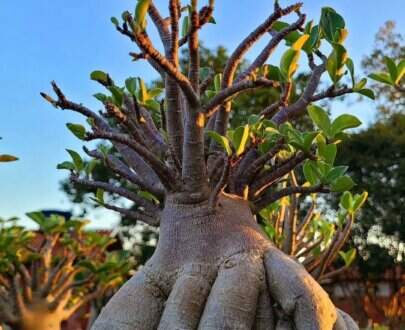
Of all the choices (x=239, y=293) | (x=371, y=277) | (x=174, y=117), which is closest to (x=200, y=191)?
(x=174, y=117)

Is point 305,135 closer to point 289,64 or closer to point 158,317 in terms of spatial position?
point 289,64

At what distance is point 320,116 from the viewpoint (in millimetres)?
2309

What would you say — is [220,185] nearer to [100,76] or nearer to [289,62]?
[289,62]

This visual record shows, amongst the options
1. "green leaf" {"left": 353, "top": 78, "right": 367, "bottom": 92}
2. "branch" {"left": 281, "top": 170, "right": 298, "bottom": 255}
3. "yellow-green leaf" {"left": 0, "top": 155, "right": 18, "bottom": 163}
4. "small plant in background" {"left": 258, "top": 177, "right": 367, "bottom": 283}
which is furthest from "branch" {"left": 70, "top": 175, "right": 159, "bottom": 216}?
"branch" {"left": 281, "top": 170, "right": 298, "bottom": 255}

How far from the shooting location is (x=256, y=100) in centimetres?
1411

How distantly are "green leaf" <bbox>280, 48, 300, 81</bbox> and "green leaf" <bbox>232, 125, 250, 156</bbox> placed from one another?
0.93 ft

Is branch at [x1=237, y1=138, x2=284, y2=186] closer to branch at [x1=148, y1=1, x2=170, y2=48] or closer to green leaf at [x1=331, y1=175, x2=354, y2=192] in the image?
green leaf at [x1=331, y1=175, x2=354, y2=192]

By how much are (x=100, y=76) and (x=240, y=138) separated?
0.82 m

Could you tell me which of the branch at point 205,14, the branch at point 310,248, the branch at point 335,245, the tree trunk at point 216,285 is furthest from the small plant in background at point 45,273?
the branch at point 205,14

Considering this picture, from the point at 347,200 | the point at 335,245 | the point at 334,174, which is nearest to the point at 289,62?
the point at 334,174

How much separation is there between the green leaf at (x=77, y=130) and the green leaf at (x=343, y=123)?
102 cm

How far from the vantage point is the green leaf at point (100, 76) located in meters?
2.67

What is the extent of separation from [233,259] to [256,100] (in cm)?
1202

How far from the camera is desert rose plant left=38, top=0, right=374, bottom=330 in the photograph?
85.0 inches
